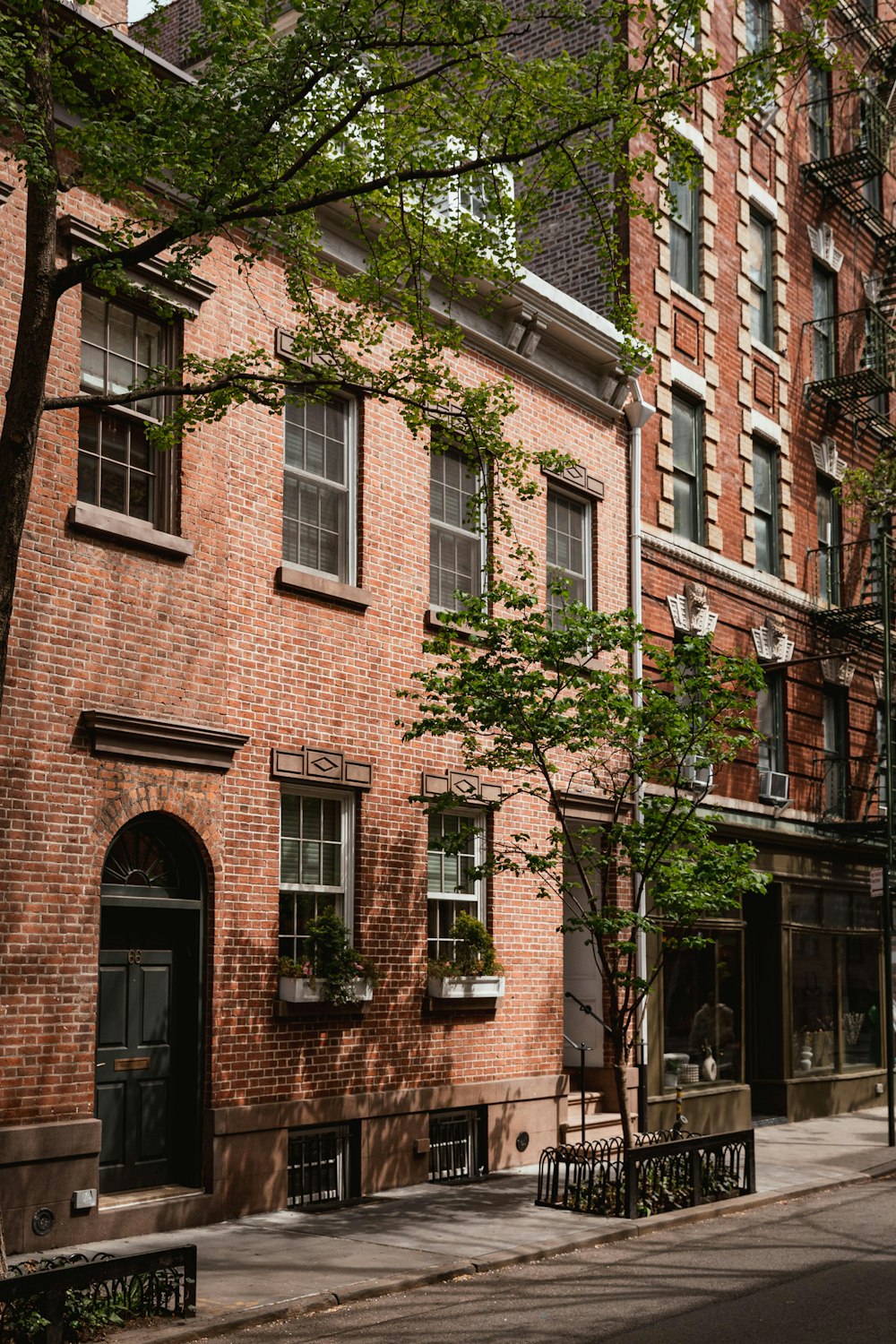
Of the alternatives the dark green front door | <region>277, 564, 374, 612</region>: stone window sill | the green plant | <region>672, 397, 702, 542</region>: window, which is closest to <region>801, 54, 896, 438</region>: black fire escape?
<region>672, 397, 702, 542</region>: window

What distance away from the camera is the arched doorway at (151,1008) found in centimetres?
1198

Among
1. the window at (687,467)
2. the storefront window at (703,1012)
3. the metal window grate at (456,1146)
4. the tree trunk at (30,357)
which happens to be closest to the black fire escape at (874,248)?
the window at (687,467)

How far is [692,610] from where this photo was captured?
66.9 feet

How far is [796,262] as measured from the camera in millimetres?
24594

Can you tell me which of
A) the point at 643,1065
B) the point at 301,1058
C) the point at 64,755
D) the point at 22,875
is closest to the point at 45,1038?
the point at 22,875

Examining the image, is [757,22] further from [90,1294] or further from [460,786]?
[90,1294]

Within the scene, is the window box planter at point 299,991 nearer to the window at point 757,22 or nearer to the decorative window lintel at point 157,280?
the decorative window lintel at point 157,280

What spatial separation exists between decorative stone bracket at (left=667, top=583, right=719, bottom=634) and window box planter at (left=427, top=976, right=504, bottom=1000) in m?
6.30

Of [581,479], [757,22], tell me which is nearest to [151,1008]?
[581,479]

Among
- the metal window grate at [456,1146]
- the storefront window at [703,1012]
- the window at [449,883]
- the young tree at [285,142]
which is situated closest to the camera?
the young tree at [285,142]

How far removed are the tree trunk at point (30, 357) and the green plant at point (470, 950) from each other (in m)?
7.62

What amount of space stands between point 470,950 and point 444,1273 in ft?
17.1

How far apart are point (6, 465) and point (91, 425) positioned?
12.0ft

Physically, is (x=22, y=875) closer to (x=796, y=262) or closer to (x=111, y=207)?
(x=111, y=207)
